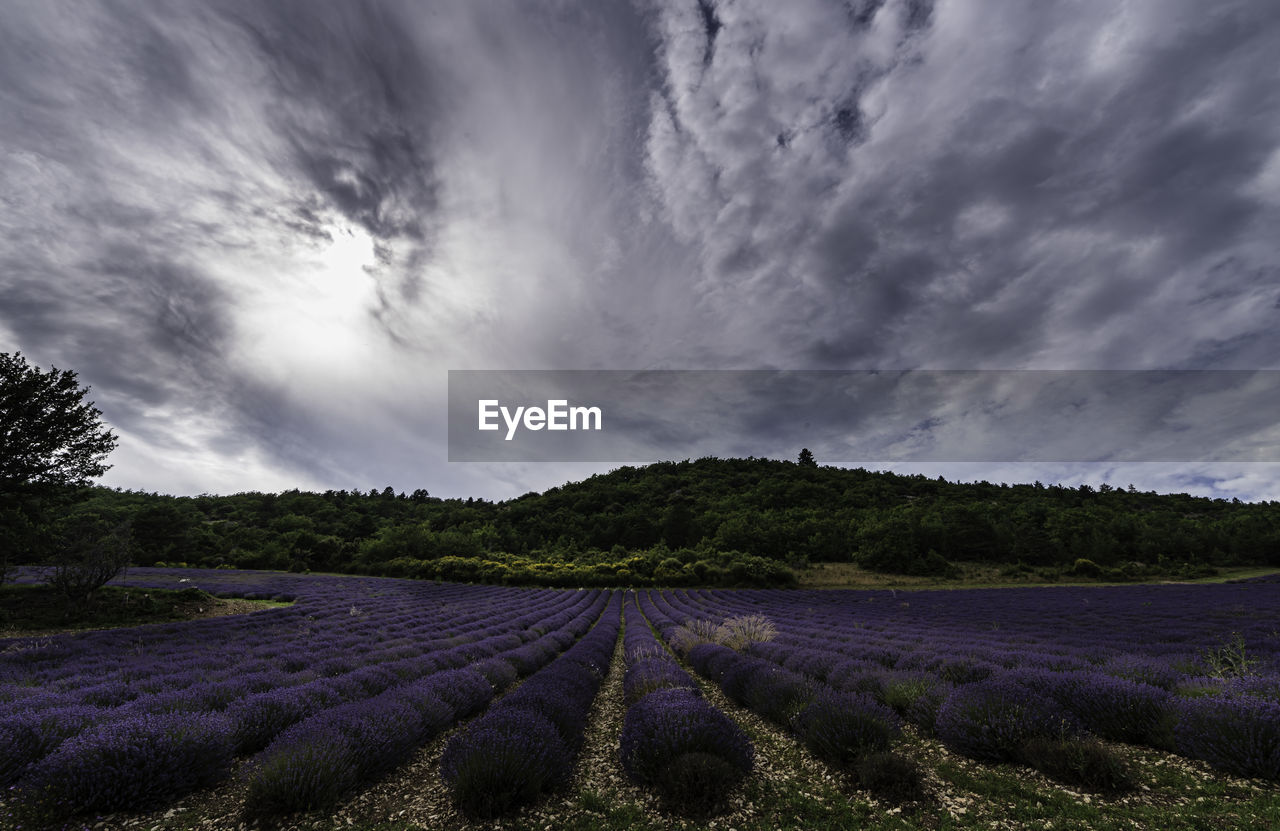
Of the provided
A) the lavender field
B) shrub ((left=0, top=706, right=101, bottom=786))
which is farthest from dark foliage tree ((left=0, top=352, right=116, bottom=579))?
shrub ((left=0, top=706, right=101, bottom=786))

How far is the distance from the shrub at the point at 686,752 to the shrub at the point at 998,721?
2.57 metres

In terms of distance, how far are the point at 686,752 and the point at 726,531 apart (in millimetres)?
57218

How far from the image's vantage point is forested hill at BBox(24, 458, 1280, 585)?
4678 cm

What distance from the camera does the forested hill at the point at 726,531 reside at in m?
46.8

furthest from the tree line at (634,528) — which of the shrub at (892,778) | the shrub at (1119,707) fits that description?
the shrub at (1119,707)

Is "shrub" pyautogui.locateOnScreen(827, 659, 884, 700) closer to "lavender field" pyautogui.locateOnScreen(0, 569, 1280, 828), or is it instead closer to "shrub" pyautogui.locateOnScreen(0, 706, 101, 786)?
"lavender field" pyautogui.locateOnScreen(0, 569, 1280, 828)

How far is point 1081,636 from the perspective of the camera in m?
13.6

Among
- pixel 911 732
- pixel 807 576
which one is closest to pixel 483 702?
Answer: pixel 911 732

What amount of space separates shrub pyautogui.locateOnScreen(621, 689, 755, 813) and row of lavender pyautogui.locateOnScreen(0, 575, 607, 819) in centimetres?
268

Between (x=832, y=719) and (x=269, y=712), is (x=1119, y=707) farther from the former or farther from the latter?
(x=269, y=712)

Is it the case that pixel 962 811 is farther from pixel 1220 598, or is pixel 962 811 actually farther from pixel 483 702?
pixel 1220 598

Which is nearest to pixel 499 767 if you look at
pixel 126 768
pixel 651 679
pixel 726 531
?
pixel 126 768

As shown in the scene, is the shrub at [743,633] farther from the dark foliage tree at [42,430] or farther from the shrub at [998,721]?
the dark foliage tree at [42,430]

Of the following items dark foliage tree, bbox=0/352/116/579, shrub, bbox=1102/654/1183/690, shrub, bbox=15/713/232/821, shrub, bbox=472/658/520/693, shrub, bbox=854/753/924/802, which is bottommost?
shrub, bbox=472/658/520/693
